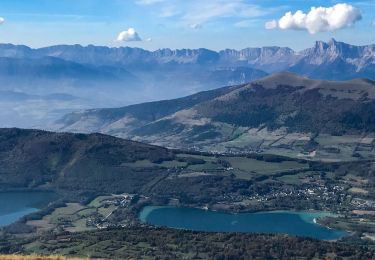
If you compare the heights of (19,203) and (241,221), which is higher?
(19,203)

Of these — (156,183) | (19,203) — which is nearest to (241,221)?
(156,183)

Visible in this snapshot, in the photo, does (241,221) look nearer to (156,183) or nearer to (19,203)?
(156,183)

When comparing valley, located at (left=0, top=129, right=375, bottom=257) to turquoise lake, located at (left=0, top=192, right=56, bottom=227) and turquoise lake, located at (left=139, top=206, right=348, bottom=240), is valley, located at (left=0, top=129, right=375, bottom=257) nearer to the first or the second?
turquoise lake, located at (left=139, top=206, right=348, bottom=240)

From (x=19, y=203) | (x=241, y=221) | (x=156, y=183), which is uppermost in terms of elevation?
(x=156, y=183)

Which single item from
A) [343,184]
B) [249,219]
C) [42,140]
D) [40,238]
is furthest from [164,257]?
[42,140]

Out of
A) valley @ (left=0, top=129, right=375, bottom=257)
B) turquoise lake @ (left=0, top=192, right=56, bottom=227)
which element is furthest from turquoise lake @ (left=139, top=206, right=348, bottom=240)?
turquoise lake @ (left=0, top=192, right=56, bottom=227)

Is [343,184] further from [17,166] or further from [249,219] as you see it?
[17,166]
